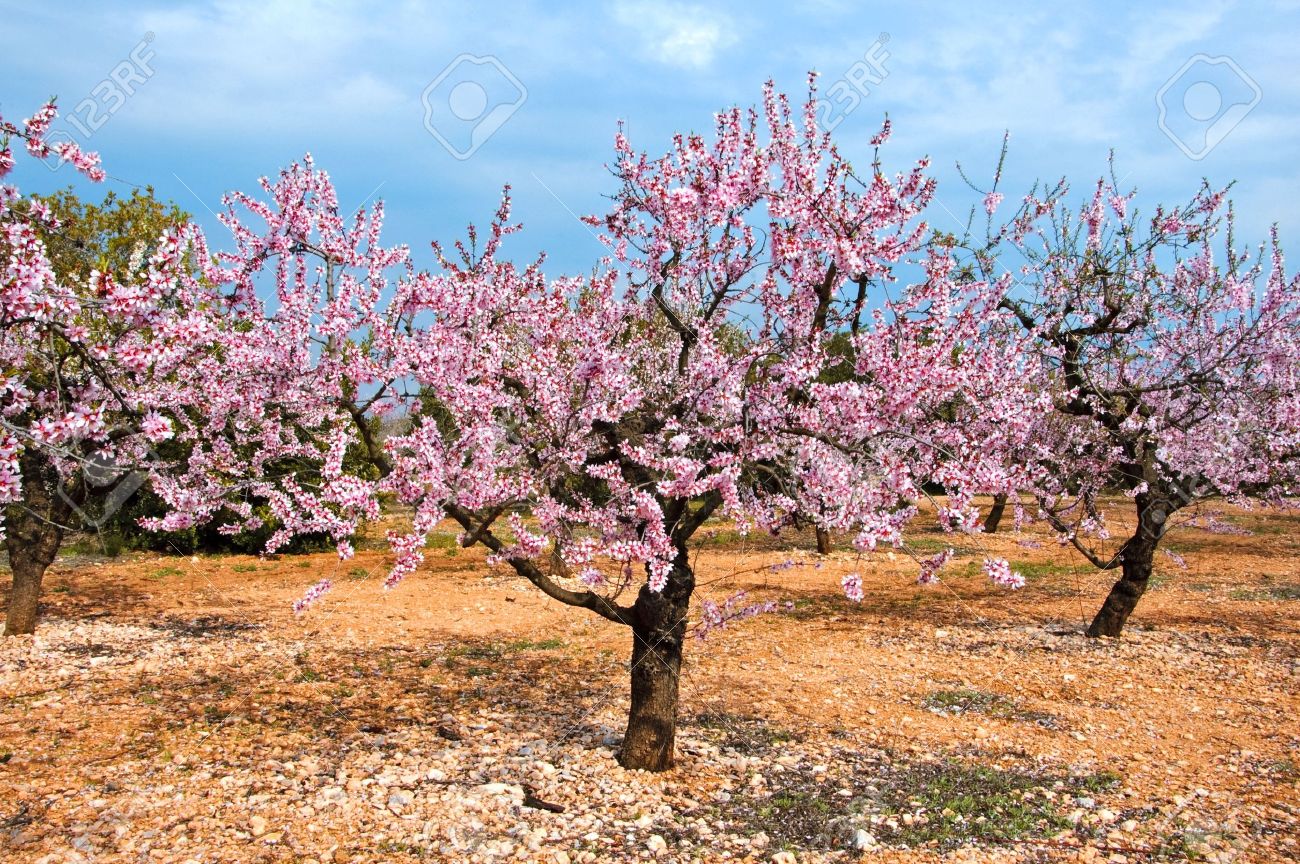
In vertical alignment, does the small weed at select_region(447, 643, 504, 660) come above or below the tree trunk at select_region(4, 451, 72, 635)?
below

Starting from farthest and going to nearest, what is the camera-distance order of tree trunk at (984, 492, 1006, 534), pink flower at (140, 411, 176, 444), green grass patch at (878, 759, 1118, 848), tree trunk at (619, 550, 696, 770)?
tree trunk at (984, 492, 1006, 534), tree trunk at (619, 550, 696, 770), green grass patch at (878, 759, 1118, 848), pink flower at (140, 411, 176, 444)

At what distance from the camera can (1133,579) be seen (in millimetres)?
11125

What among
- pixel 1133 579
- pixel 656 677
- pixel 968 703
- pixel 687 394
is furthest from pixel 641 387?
pixel 1133 579

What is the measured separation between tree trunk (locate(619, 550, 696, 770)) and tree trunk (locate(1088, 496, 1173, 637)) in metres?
7.43

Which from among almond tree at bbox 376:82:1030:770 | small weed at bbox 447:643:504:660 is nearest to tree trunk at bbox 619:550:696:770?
almond tree at bbox 376:82:1030:770

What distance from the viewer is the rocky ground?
215 inches

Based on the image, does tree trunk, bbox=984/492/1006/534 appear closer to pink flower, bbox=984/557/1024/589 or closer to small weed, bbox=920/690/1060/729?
small weed, bbox=920/690/1060/729

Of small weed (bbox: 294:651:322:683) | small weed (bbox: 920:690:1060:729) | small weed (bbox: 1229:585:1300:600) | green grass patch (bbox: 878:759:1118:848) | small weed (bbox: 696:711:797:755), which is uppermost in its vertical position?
small weed (bbox: 294:651:322:683)

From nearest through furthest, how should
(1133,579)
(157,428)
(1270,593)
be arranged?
(157,428), (1133,579), (1270,593)

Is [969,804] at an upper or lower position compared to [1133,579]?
lower

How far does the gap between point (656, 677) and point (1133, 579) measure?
793 centimetres

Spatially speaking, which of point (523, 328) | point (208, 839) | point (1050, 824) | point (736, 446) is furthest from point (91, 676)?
point (1050, 824)

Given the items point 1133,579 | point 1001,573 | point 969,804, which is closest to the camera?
point 1001,573

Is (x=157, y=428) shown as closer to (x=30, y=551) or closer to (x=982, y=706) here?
(x=30, y=551)
